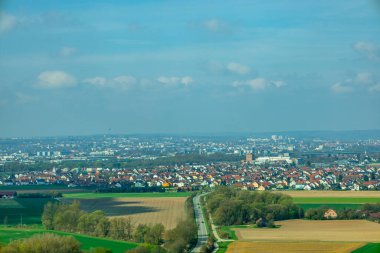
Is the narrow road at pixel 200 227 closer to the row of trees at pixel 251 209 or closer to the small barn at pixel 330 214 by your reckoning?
the row of trees at pixel 251 209

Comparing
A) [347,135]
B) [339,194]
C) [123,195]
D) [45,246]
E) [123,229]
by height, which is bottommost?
[123,195]

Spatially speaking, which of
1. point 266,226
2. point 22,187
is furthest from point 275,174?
point 266,226

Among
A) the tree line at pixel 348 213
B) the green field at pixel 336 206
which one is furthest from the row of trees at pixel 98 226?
the green field at pixel 336 206

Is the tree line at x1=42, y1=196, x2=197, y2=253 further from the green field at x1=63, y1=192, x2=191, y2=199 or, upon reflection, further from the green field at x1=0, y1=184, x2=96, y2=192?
the green field at x1=0, y1=184, x2=96, y2=192

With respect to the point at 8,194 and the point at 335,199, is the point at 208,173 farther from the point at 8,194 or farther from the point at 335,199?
the point at 335,199

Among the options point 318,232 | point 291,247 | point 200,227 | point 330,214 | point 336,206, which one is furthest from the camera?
point 336,206

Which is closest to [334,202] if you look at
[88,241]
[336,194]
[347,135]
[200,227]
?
[336,194]
